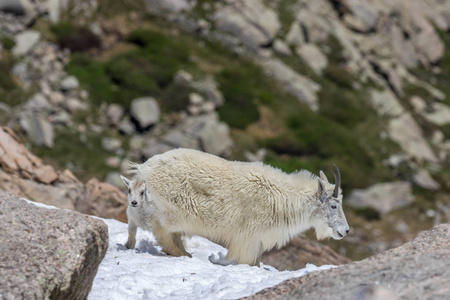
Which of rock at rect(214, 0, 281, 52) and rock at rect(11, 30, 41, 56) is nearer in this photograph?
rock at rect(11, 30, 41, 56)

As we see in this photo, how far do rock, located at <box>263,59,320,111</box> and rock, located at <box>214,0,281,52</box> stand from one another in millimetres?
1949

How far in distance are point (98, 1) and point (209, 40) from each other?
25.4 feet

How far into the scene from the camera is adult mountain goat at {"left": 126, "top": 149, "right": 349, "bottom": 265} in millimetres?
9359

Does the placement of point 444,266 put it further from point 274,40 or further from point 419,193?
point 274,40

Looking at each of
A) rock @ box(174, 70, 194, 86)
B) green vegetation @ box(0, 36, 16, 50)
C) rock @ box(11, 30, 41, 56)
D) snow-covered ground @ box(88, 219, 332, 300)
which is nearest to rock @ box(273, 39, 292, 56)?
rock @ box(174, 70, 194, 86)

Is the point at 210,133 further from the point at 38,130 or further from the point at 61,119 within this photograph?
the point at 38,130

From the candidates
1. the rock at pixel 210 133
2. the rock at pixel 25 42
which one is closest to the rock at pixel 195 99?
the rock at pixel 210 133

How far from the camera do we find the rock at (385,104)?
38597mm

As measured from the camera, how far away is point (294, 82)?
120ft

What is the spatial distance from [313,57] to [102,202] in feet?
97.0

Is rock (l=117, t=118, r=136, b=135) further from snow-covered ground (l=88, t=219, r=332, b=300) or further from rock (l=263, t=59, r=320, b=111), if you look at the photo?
snow-covered ground (l=88, t=219, r=332, b=300)

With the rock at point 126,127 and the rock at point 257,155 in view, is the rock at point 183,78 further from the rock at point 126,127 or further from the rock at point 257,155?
the rock at point 257,155

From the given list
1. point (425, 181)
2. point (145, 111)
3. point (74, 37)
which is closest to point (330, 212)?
point (145, 111)

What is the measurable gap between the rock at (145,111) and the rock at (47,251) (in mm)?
22998
